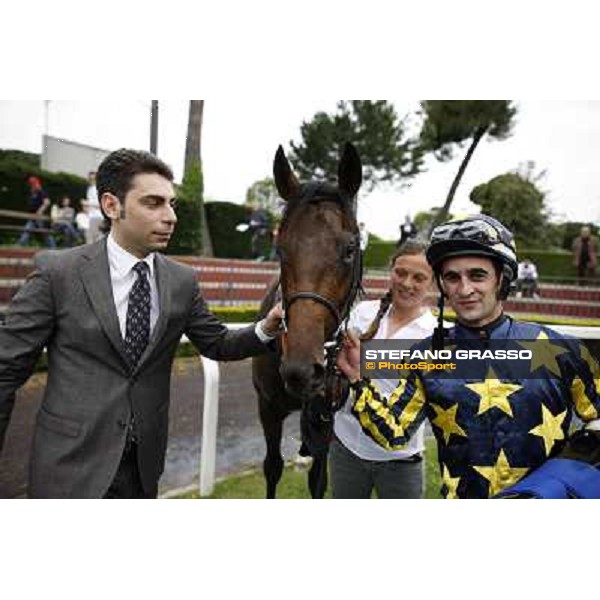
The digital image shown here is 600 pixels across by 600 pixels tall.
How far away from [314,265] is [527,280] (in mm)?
986

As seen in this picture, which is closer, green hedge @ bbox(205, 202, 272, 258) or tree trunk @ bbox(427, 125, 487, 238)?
tree trunk @ bbox(427, 125, 487, 238)

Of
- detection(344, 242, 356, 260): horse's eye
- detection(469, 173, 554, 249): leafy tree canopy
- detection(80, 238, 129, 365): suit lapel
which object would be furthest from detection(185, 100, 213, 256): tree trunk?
detection(469, 173, 554, 249): leafy tree canopy

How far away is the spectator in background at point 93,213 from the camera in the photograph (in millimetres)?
2119

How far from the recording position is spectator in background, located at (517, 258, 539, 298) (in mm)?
2104

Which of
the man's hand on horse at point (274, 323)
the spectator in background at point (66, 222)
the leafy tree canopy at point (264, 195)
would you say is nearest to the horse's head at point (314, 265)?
the man's hand on horse at point (274, 323)

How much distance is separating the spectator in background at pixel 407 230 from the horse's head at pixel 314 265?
15.7 inches

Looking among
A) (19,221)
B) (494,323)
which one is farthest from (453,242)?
(19,221)

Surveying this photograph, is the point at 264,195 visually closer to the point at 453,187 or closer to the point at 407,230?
the point at 407,230

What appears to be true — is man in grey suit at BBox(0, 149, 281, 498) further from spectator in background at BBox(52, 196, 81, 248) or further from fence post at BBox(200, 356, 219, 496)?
fence post at BBox(200, 356, 219, 496)

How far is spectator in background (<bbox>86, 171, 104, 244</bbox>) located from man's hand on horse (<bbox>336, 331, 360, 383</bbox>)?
44.7 inches

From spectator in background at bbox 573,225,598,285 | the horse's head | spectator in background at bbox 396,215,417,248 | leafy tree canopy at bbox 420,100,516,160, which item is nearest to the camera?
the horse's head

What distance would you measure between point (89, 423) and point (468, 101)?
6.16 ft

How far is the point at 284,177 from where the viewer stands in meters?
1.98
